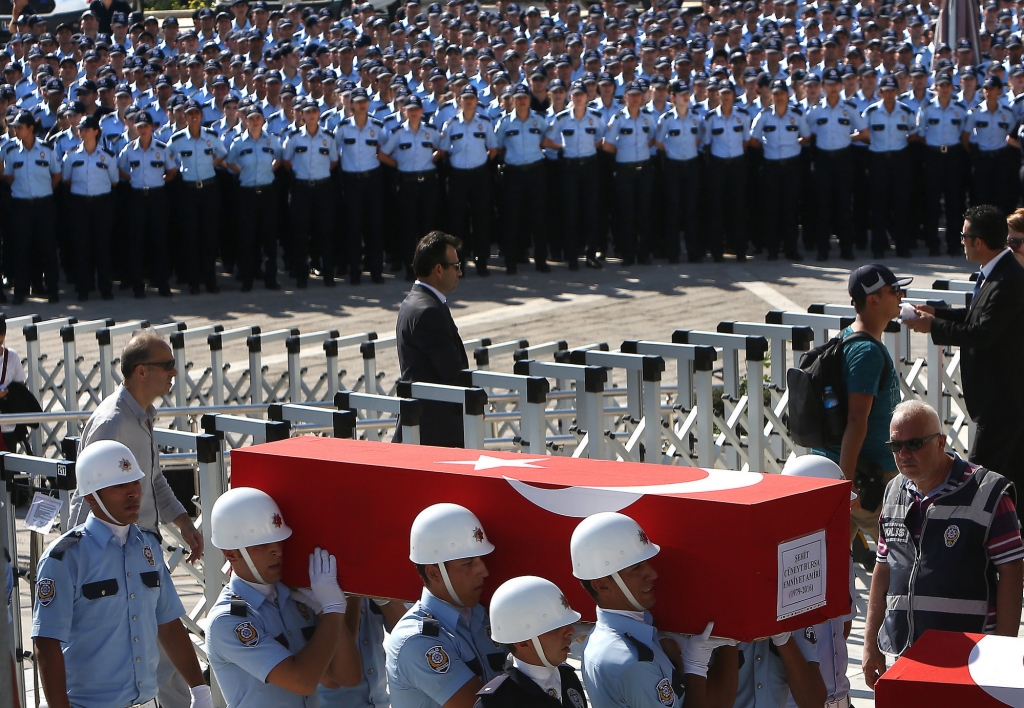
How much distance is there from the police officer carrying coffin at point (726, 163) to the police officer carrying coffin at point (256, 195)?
4897 mm

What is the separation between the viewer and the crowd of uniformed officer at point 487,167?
1605 centimetres

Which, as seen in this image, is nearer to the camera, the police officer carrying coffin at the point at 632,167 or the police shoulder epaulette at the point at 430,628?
the police shoulder epaulette at the point at 430,628

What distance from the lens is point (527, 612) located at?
3832 mm

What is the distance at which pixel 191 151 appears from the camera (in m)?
16.0

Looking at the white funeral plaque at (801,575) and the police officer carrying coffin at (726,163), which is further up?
the police officer carrying coffin at (726,163)

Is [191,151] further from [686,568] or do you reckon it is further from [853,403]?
[686,568]

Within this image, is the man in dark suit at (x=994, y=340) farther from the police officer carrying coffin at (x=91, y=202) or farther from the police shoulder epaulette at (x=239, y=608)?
the police officer carrying coffin at (x=91, y=202)

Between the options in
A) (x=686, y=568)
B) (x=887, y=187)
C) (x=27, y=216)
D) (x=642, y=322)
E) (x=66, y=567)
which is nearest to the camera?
(x=686, y=568)

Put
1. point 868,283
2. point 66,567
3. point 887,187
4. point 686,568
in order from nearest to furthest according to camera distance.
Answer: point 686,568, point 66,567, point 868,283, point 887,187

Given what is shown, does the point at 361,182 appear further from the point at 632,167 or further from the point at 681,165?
the point at 681,165

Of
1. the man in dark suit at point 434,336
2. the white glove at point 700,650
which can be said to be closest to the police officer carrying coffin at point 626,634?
the white glove at point 700,650

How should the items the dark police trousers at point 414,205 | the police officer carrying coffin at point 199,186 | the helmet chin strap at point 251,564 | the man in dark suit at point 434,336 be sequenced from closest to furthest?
the helmet chin strap at point 251,564 < the man in dark suit at point 434,336 < the police officer carrying coffin at point 199,186 < the dark police trousers at point 414,205

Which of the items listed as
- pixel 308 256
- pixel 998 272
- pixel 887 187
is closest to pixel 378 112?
pixel 308 256

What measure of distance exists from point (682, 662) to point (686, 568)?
296 mm
